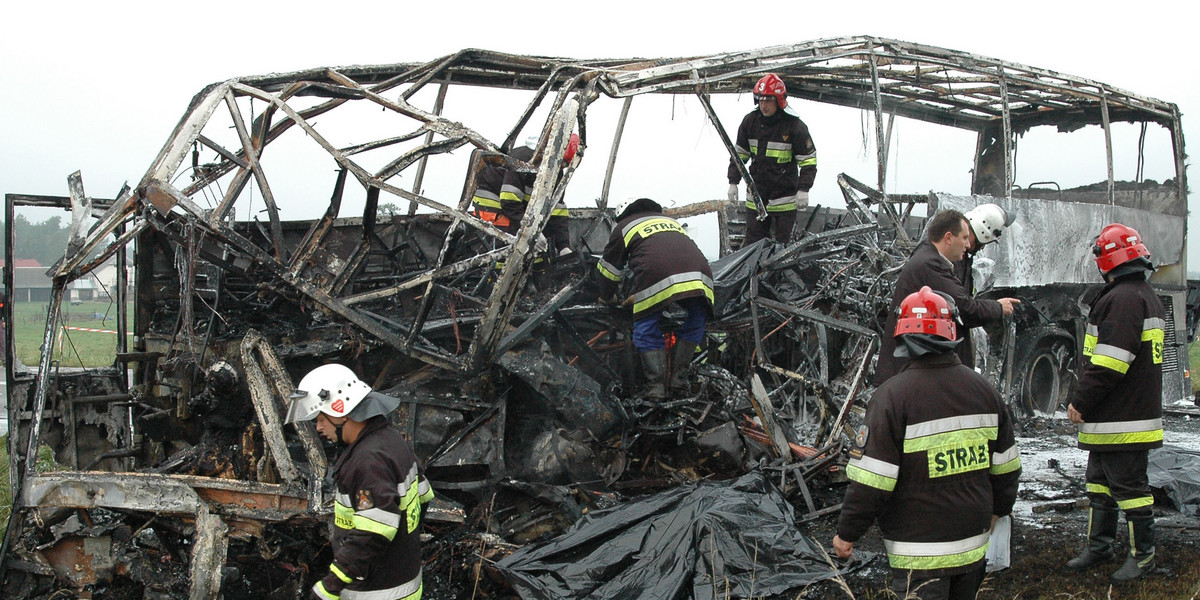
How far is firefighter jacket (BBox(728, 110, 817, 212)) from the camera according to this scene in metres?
6.61

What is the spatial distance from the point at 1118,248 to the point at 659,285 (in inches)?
97.3

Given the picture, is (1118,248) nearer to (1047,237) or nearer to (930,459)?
(930,459)

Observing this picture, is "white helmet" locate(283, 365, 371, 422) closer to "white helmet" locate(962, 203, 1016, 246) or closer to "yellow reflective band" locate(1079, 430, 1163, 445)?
"yellow reflective band" locate(1079, 430, 1163, 445)

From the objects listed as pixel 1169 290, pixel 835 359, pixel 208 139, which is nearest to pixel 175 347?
pixel 208 139

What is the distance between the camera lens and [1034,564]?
3924mm

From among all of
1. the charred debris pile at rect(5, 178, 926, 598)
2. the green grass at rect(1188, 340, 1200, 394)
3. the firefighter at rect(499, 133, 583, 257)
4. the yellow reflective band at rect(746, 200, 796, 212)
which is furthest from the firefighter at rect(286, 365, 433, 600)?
the green grass at rect(1188, 340, 1200, 394)

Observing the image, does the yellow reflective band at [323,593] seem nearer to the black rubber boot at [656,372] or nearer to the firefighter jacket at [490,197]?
the black rubber boot at [656,372]

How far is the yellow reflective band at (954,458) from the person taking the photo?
2.58 meters

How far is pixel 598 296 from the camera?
5.63 meters

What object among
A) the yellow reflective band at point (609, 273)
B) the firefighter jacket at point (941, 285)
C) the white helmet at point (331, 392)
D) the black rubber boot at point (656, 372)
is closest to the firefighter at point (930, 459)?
the firefighter jacket at point (941, 285)

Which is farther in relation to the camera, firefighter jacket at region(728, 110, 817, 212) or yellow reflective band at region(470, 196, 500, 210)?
firefighter jacket at region(728, 110, 817, 212)

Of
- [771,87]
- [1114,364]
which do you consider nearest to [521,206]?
[771,87]

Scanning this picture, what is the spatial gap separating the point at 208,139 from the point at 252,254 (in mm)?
968

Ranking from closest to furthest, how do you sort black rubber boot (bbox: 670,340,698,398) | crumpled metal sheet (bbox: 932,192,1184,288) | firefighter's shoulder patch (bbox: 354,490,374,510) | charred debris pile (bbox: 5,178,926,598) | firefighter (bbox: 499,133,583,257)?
firefighter's shoulder patch (bbox: 354,490,374,510), charred debris pile (bbox: 5,178,926,598), black rubber boot (bbox: 670,340,698,398), crumpled metal sheet (bbox: 932,192,1184,288), firefighter (bbox: 499,133,583,257)
